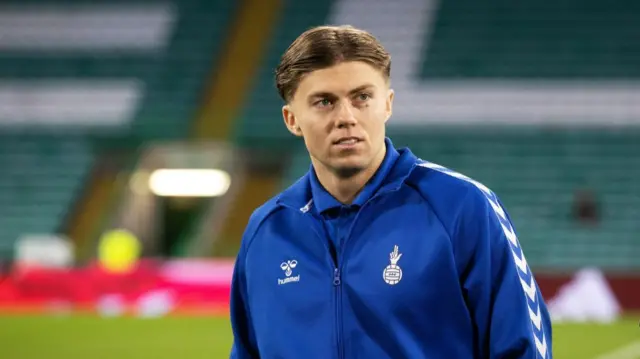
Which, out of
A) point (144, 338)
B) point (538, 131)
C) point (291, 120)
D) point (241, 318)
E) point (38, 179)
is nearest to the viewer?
point (291, 120)

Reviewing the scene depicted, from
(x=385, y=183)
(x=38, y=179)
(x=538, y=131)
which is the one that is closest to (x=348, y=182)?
(x=385, y=183)

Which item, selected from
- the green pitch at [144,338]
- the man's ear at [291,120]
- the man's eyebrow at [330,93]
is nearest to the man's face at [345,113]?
the man's eyebrow at [330,93]

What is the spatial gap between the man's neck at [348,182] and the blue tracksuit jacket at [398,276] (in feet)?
0.08

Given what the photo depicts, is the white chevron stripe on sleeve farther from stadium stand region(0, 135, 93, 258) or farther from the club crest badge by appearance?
stadium stand region(0, 135, 93, 258)

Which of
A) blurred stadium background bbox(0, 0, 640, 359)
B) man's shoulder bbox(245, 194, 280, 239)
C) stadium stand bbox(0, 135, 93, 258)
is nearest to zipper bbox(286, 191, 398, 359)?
man's shoulder bbox(245, 194, 280, 239)

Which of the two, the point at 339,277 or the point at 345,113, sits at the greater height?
the point at 345,113

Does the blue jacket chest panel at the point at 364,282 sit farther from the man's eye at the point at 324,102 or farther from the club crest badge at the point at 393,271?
the man's eye at the point at 324,102

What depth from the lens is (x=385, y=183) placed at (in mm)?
2689

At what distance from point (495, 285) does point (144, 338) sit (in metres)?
9.81

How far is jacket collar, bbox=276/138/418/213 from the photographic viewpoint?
2674mm

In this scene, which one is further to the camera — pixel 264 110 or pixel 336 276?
pixel 264 110

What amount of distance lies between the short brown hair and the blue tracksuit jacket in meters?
0.28

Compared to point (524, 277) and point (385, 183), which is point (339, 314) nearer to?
point (385, 183)

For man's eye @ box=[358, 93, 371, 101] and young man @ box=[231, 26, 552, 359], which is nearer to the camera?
young man @ box=[231, 26, 552, 359]
